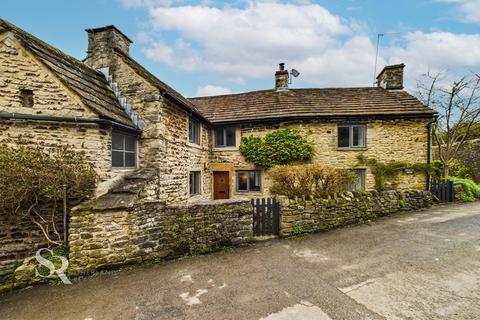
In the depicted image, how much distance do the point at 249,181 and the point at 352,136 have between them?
6498 millimetres

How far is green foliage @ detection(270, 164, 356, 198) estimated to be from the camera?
26.4 ft

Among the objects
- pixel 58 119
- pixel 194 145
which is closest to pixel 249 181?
pixel 194 145

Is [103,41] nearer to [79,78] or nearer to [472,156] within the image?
[79,78]

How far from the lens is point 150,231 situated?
5945 millimetres

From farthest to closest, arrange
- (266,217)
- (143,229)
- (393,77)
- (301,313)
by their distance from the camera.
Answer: (393,77) → (266,217) → (143,229) → (301,313)

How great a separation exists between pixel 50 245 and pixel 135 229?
9.16 feet

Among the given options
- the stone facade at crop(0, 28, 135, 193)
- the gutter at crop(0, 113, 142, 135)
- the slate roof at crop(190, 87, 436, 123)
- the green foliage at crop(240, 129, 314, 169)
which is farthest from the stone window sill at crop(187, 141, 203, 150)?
the stone facade at crop(0, 28, 135, 193)

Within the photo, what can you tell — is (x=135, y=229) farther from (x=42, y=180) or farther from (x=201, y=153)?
(x=201, y=153)

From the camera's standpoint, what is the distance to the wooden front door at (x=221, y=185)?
13219 mm

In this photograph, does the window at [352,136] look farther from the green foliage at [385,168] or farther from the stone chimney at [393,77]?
the stone chimney at [393,77]

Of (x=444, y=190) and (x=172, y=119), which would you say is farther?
(x=444, y=190)

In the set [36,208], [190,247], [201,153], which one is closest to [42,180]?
[36,208]

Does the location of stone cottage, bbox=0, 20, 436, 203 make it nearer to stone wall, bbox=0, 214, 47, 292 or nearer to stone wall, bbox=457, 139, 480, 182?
stone wall, bbox=0, 214, 47, 292

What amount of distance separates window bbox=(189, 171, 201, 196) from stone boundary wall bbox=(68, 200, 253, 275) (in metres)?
4.85
